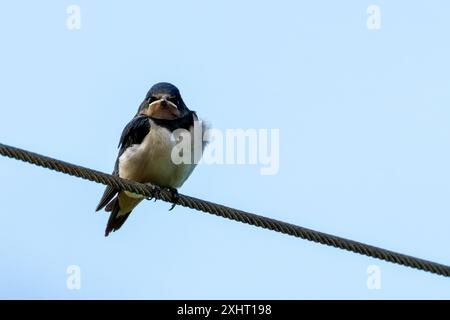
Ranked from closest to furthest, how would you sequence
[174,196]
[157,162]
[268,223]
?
1. [268,223]
2. [174,196]
3. [157,162]

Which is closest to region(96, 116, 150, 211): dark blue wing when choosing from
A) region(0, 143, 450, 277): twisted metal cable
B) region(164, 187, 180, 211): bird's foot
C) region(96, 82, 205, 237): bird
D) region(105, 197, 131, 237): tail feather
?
region(96, 82, 205, 237): bird

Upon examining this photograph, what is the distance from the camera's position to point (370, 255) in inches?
179

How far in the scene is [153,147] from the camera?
6223mm

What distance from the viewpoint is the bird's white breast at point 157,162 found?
618cm

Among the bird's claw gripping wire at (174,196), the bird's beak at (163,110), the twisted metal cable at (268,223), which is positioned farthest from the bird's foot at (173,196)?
the twisted metal cable at (268,223)

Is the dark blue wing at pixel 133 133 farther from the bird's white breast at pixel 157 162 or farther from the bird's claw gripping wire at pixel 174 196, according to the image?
the bird's claw gripping wire at pixel 174 196

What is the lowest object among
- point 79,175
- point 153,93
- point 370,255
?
point 370,255

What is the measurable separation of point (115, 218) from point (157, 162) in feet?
2.59

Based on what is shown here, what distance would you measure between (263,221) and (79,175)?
0.75m

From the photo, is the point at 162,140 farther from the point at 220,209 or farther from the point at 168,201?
the point at 220,209

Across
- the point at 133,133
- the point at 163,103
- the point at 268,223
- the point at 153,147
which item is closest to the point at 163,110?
the point at 163,103

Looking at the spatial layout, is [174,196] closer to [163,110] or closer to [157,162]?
[157,162]
